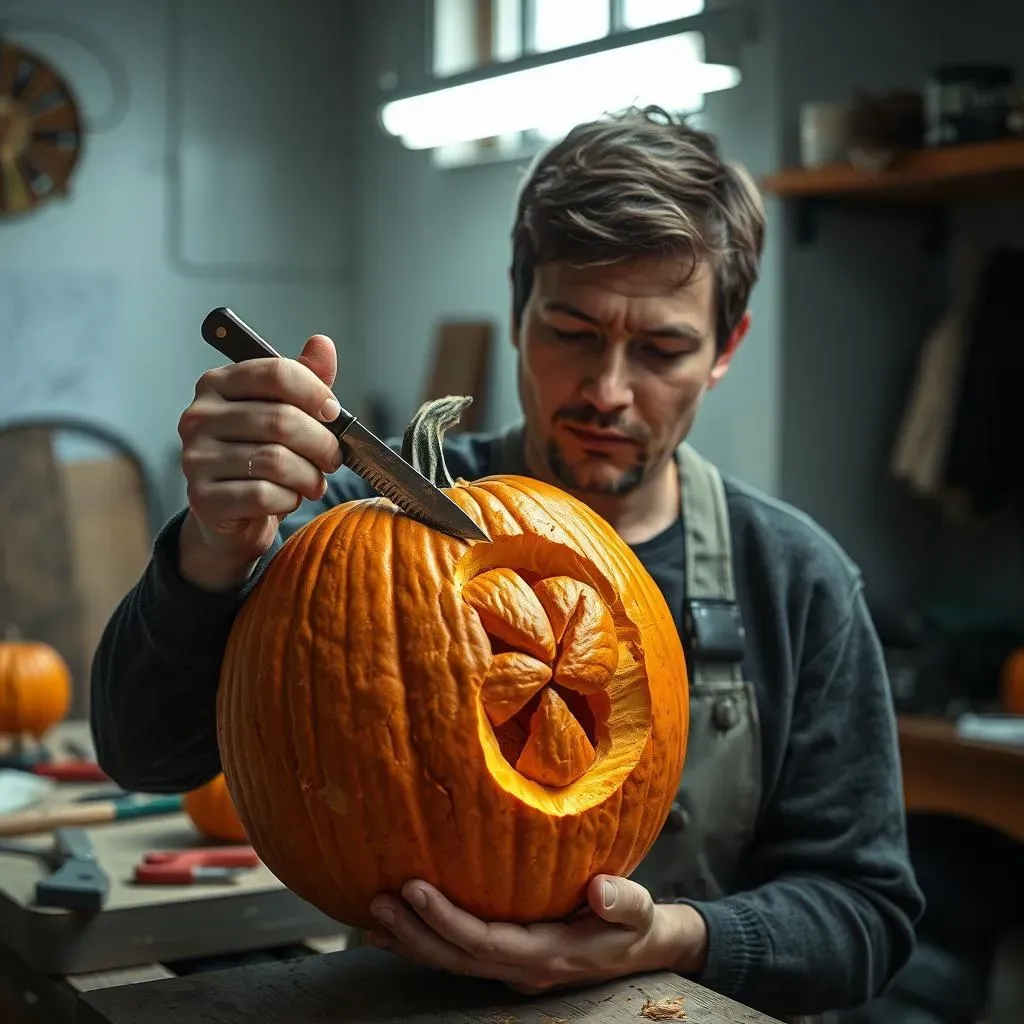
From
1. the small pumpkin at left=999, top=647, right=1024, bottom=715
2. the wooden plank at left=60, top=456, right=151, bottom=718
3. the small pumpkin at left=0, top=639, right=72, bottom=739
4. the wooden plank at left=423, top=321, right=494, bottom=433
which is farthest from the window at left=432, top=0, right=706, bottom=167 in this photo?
Answer: the small pumpkin at left=0, top=639, right=72, bottom=739

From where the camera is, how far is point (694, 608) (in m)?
1.38

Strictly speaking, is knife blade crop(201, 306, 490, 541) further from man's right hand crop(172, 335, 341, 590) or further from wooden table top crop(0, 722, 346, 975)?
wooden table top crop(0, 722, 346, 975)

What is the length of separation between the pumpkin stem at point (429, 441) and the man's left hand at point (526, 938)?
30 centimetres

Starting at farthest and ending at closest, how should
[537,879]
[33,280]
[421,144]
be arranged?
[33,280], [421,144], [537,879]

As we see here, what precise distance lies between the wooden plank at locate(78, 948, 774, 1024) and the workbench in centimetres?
36

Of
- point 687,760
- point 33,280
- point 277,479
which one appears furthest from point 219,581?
point 33,280

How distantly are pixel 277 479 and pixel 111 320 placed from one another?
13.1ft

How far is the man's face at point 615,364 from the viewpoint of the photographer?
1306 mm

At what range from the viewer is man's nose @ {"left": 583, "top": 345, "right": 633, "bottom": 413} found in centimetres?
131

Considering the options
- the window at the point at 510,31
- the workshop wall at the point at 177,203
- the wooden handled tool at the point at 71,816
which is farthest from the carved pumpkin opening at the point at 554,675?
the workshop wall at the point at 177,203

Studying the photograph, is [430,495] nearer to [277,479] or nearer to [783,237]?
[277,479]

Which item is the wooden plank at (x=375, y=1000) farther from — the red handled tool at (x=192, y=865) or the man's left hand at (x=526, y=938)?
the red handled tool at (x=192, y=865)

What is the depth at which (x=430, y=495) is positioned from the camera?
101 centimetres

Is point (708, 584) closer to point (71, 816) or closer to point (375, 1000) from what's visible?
point (375, 1000)
